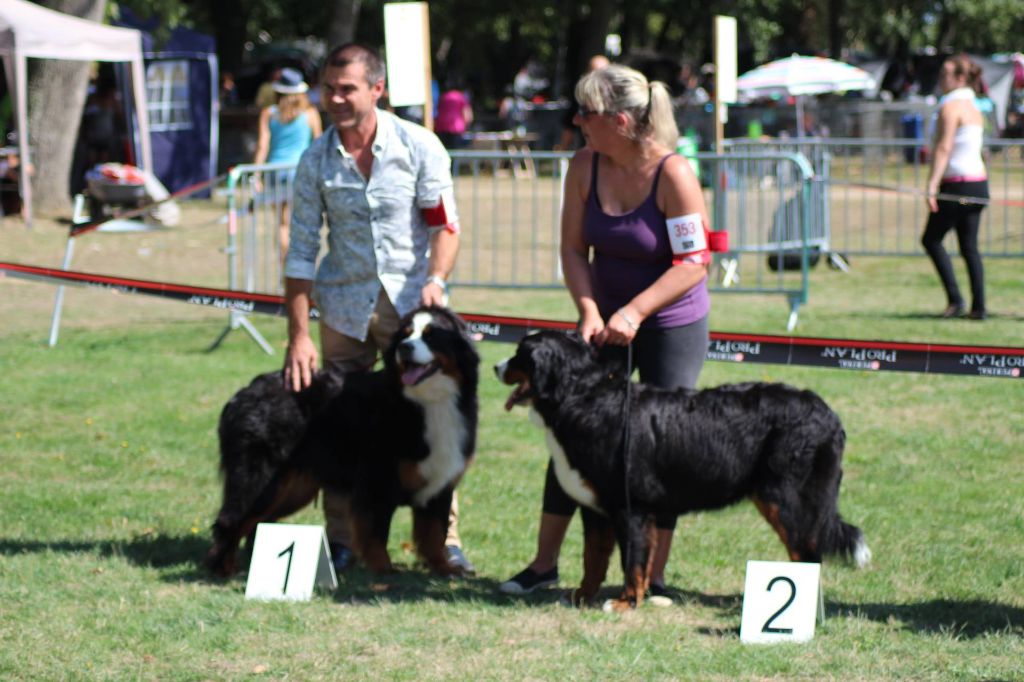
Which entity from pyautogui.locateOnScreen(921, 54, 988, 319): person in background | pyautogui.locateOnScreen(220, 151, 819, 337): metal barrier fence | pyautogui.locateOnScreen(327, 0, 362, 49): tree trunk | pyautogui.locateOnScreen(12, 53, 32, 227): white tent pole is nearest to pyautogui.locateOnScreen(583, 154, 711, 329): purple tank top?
pyautogui.locateOnScreen(220, 151, 819, 337): metal barrier fence

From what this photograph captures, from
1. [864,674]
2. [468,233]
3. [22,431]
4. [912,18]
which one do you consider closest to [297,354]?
[864,674]

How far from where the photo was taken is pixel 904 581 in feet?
16.4

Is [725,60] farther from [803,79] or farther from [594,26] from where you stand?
[594,26]

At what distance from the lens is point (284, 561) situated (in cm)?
476

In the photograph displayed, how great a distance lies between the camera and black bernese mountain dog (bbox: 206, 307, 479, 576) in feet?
15.8

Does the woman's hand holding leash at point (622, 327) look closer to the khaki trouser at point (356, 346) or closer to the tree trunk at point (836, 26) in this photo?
the khaki trouser at point (356, 346)

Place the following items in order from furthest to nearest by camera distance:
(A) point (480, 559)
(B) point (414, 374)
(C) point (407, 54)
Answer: (C) point (407, 54) < (A) point (480, 559) < (B) point (414, 374)

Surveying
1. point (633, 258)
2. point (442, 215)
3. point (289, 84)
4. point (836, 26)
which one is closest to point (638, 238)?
point (633, 258)

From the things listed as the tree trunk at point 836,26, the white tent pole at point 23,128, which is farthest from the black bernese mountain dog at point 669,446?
the tree trunk at point 836,26

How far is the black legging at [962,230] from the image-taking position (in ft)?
34.6

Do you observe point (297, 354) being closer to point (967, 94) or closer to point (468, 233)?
point (967, 94)

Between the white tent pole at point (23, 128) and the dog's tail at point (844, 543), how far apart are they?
1344 cm

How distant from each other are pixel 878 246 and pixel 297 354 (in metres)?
12.2

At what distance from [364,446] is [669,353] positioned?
3.90ft
